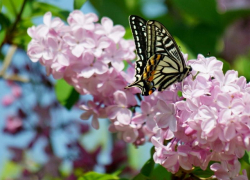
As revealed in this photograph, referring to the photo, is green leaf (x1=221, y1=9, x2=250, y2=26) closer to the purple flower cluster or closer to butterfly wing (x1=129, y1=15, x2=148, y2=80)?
butterfly wing (x1=129, y1=15, x2=148, y2=80)

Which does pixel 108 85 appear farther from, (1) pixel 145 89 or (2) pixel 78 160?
(2) pixel 78 160

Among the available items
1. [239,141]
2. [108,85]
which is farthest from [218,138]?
[108,85]

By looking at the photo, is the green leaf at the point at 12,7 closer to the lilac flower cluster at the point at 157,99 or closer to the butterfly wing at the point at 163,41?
the lilac flower cluster at the point at 157,99

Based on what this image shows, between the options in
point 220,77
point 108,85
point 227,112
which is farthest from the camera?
point 108,85

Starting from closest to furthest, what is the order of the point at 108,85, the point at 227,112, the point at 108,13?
the point at 227,112
the point at 108,85
the point at 108,13

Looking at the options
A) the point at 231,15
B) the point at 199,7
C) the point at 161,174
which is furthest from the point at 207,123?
the point at 231,15

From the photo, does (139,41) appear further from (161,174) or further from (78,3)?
(161,174)
